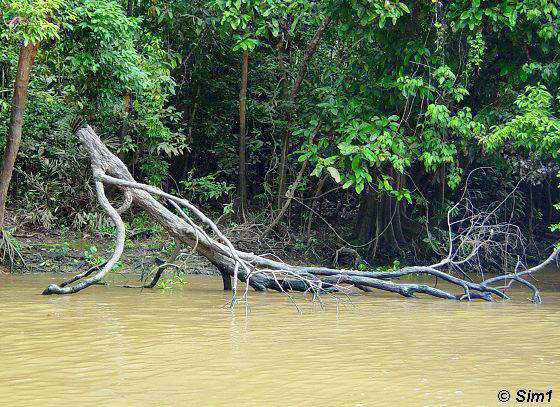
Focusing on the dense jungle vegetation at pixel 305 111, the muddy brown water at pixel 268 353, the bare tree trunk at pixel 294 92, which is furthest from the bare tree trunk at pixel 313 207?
the muddy brown water at pixel 268 353

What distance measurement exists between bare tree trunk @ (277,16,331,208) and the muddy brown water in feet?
19.9

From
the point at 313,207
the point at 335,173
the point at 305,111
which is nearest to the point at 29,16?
the point at 335,173

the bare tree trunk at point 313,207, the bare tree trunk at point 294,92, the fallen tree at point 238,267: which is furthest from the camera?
the bare tree trunk at point 313,207

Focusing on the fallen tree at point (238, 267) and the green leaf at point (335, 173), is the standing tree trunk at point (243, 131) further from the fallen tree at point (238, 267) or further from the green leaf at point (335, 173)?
the fallen tree at point (238, 267)

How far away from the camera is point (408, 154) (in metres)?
11.6

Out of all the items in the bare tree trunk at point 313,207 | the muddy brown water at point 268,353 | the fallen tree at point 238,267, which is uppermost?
the bare tree trunk at point 313,207

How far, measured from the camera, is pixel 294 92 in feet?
46.3

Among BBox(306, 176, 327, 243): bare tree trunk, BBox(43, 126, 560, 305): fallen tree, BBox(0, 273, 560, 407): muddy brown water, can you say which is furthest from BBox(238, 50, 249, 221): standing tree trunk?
BBox(0, 273, 560, 407): muddy brown water

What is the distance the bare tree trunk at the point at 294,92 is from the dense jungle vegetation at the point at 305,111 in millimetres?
37

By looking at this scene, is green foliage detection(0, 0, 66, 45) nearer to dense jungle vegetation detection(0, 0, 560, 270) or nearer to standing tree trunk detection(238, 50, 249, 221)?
dense jungle vegetation detection(0, 0, 560, 270)

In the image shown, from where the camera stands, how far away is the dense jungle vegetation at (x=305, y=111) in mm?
10992

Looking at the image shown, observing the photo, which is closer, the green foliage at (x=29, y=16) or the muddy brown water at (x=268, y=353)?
the muddy brown water at (x=268, y=353)

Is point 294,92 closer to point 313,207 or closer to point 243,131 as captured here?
point 243,131

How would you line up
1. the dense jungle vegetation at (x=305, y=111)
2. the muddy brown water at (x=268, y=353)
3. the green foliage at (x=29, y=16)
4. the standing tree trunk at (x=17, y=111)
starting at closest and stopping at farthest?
the muddy brown water at (x=268, y=353)
the green foliage at (x=29, y=16)
the standing tree trunk at (x=17, y=111)
the dense jungle vegetation at (x=305, y=111)
